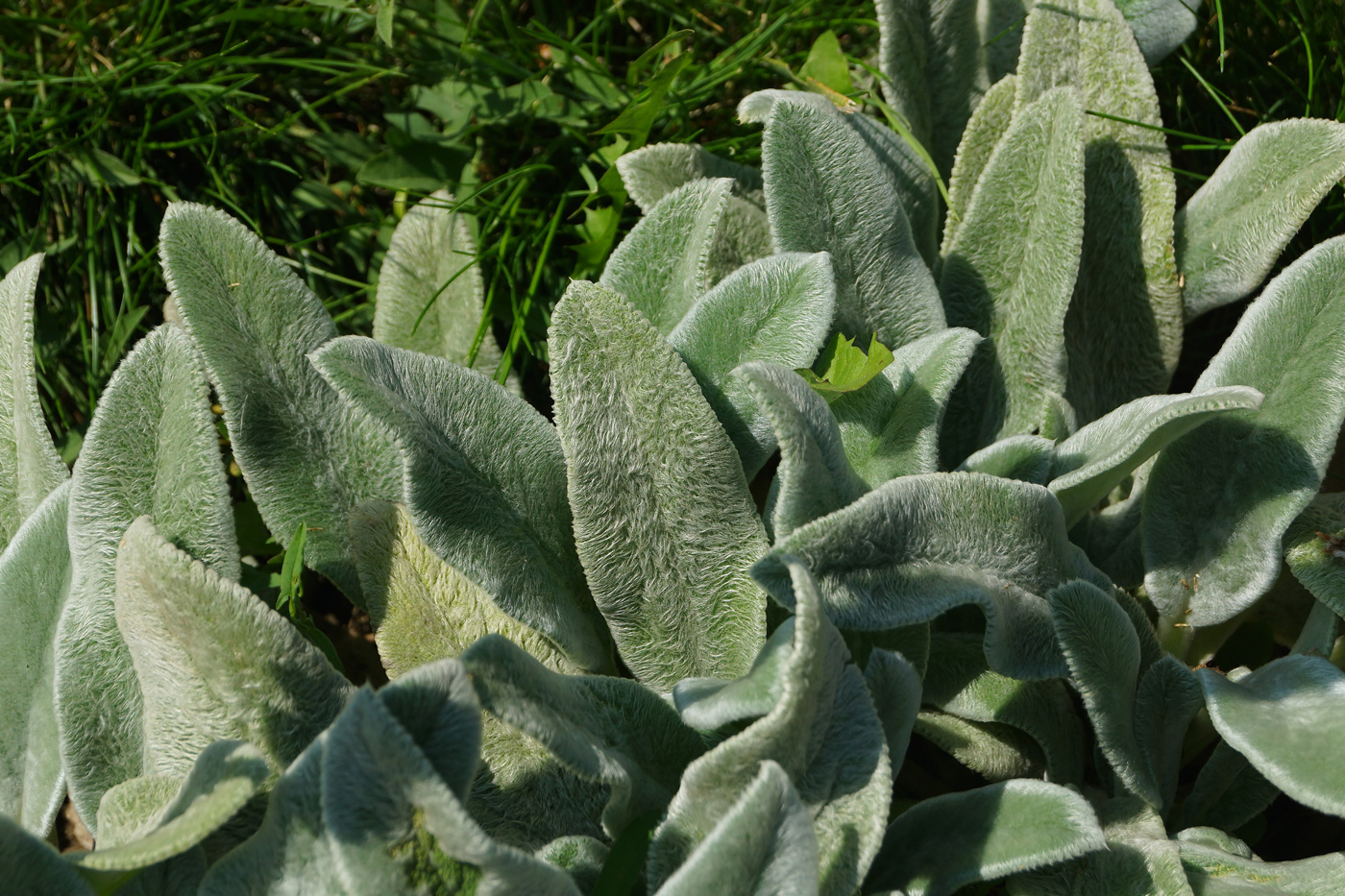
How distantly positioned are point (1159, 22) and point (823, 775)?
1.24m

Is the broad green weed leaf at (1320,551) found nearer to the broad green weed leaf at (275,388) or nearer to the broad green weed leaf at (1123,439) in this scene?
the broad green weed leaf at (1123,439)

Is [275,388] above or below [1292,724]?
above

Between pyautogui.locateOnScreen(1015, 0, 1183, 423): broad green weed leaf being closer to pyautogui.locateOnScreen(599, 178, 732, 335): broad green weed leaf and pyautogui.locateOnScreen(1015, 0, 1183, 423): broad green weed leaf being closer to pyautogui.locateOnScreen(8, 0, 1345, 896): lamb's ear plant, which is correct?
pyautogui.locateOnScreen(8, 0, 1345, 896): lamb's ear plant

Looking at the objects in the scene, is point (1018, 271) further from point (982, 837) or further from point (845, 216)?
point (982, 837)

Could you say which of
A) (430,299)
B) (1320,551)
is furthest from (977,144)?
(430,299)

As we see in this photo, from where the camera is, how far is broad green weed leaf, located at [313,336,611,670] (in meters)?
1.22

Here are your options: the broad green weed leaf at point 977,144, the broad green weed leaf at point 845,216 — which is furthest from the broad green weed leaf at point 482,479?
the broad green weed leaf at point 977,144

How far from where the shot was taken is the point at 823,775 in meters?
1.11

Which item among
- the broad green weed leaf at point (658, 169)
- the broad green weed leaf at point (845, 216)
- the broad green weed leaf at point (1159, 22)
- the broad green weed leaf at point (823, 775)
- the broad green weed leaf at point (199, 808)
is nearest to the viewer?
the broad green weed leaf at point (199, 808)

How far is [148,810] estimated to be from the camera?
1.11m

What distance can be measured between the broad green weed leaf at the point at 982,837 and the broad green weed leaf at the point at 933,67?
1.01 meters

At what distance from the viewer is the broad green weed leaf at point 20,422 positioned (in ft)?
4.74

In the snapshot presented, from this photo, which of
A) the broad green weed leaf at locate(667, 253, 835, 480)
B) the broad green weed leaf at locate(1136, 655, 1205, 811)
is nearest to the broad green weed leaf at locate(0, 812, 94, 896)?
the broad green weed leaf at locate(667, 253, 835, 480)

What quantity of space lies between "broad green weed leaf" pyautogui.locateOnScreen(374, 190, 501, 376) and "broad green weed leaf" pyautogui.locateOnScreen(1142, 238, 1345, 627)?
0.96 meters
